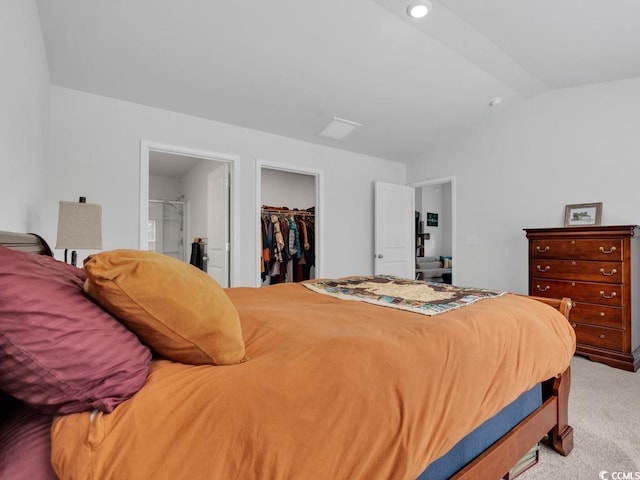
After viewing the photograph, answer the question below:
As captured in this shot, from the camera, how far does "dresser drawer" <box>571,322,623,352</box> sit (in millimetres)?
2806

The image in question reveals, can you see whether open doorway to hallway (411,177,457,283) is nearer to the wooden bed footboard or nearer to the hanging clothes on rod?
the hanging clothes on rod

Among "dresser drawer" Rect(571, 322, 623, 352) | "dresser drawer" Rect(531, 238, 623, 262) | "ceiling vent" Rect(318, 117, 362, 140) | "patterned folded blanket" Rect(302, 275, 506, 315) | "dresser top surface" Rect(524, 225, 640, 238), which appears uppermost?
"ceiling vent" Rect(318, 117, 362, 140)

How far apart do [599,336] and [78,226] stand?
417 cm

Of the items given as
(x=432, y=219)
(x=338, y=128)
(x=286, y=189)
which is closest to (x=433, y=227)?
(x=432, y=219)

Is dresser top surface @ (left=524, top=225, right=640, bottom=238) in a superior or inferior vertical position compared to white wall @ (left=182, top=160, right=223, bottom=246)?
inferior

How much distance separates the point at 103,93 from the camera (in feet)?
9.34

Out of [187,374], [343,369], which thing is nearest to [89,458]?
[187,374]

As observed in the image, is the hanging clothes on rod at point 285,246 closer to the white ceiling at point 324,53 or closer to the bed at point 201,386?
the white ceiling at point 324,53

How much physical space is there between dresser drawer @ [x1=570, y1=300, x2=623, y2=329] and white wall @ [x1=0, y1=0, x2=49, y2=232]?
13.3 feet

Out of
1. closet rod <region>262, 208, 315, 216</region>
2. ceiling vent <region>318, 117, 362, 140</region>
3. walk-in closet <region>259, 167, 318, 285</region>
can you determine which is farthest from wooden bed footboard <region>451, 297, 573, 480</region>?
closet rod <region>262, 208, 315, 216</region>

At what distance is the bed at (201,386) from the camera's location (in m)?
0.64

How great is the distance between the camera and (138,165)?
9.95ft

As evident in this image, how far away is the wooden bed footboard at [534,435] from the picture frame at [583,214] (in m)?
2.22

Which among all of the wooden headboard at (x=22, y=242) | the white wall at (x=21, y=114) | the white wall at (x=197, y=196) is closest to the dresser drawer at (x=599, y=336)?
the wooden headboard at (x=22, y=242)
